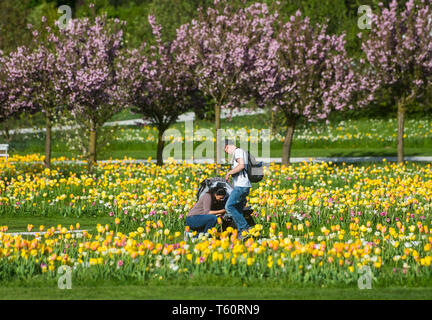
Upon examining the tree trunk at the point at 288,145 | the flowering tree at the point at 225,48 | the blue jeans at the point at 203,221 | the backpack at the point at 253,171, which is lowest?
the blue jeans at the point at 203,221

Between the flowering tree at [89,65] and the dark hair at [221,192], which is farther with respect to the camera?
the flowering tree at [89,65]

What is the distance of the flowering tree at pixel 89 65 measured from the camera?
19.8 m

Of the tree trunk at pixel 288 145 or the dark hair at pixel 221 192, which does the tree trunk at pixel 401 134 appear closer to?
the tree trunk at pixel 288 145

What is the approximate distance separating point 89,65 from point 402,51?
9941 mm

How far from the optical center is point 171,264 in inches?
333

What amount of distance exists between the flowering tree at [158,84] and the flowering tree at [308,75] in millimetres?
2485

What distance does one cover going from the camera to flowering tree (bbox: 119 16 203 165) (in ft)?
70.4

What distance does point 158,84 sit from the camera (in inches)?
864

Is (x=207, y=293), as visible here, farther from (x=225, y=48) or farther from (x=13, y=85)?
(x=13, y=85)

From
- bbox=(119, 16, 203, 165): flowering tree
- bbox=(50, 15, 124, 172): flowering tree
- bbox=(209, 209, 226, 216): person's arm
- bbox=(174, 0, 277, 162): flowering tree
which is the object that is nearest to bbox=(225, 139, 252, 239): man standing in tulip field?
bbox=(209, 209, 226, 216): person's arm

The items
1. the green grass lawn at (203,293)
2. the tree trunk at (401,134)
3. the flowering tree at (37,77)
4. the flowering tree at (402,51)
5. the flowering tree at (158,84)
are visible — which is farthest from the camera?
the tree trunk at (401,134)

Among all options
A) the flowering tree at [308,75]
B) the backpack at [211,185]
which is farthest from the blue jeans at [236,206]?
the flowering tree at [308,75]

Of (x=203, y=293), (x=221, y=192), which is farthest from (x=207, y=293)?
(x=221, y=192)
